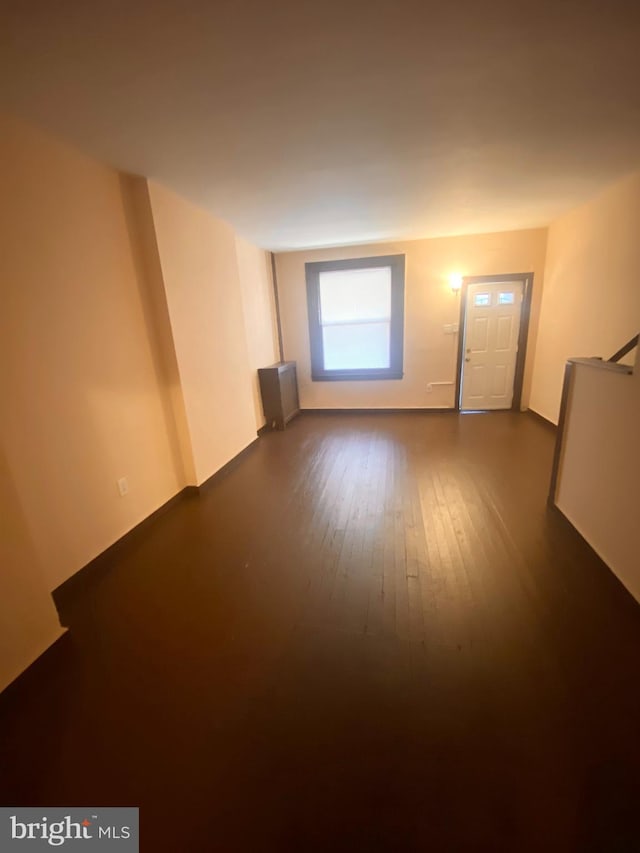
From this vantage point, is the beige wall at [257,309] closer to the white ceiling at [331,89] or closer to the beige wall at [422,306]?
the beige wall at [422,306]

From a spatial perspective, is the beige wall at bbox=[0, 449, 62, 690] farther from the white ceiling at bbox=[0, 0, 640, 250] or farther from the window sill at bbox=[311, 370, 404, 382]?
the window sill at bbox=[311, 370, 404, 382]

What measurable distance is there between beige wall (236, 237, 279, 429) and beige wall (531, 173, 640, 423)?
3.87m

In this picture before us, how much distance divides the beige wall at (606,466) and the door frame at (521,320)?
287 cm

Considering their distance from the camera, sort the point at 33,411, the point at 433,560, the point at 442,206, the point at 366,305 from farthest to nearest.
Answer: the point at 366,305 → the point at 442,206 → the point at 433,560 → the point at 33,411

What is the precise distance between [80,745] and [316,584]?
3.89ft

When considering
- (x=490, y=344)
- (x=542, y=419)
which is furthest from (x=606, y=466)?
(x=490, y=344)

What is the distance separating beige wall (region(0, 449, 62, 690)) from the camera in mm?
1473

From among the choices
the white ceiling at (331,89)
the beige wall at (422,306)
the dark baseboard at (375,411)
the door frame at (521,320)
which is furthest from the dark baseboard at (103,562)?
the door frame at (521,320)

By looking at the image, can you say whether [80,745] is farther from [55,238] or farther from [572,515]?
[572,515]

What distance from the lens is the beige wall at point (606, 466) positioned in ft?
5.80

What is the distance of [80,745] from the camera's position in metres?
1.29

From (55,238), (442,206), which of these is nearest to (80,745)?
(55,238)

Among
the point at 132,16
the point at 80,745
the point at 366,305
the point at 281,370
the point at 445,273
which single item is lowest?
the point at 80,745

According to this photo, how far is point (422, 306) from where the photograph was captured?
5047mm
